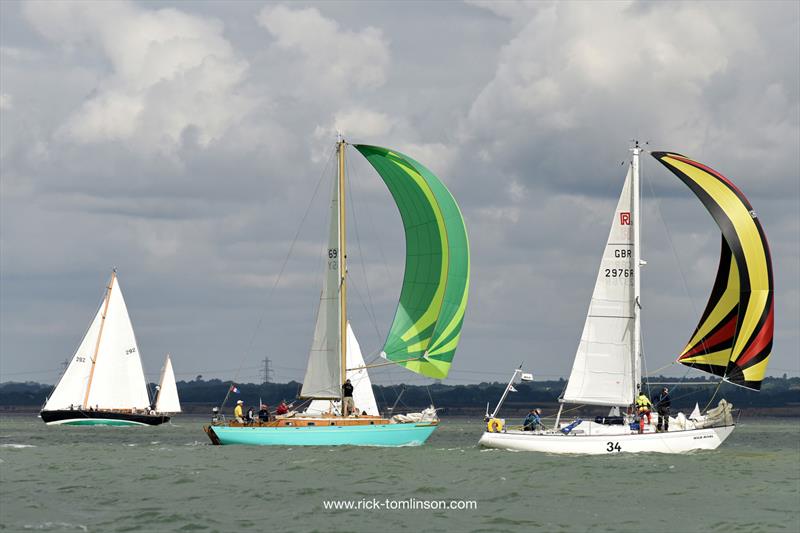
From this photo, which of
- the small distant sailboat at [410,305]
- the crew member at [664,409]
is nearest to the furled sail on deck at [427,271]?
the small distant sailboat at [410,305]

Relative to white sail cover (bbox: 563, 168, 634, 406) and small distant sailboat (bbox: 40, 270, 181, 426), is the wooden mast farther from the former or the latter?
white sail cover (bbox: 563, 168, 634, 406)

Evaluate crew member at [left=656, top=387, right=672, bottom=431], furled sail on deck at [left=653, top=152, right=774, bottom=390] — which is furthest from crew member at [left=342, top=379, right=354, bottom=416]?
furled sail on deck at [left=653, top=152, right=774, bottom=390]

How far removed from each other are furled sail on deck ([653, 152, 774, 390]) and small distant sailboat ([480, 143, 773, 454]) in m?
0.03

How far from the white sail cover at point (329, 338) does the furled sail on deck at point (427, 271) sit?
2.03 meters

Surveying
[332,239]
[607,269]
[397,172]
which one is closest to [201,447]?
[332,239]

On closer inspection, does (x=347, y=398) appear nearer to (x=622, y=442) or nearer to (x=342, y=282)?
(x=342, y=282)

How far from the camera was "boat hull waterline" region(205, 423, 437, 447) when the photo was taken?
43875 millimetres

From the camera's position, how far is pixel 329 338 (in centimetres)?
4653

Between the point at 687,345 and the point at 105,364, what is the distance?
167ft

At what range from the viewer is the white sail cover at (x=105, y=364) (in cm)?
8300

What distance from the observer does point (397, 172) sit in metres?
45.9

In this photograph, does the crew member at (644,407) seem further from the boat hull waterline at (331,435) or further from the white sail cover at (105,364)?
the white sail cover at (105,364)

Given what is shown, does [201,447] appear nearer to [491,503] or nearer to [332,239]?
[332,239]

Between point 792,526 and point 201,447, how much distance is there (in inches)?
1211
